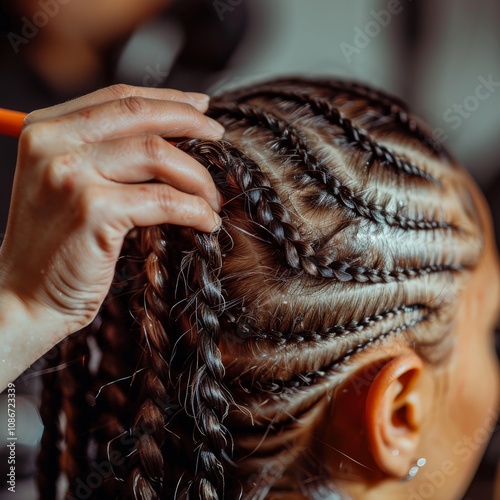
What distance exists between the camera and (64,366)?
0.72 m

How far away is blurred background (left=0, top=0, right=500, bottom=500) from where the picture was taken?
82 cm

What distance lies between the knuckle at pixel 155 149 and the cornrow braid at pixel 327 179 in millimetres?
156

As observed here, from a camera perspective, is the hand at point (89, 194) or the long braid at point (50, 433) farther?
the long braid at point (50, 433)

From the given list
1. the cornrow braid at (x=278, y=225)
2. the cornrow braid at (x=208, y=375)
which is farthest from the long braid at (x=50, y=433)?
the cornrow braid at (x=278, y=225)

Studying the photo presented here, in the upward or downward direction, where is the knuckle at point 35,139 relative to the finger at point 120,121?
downward

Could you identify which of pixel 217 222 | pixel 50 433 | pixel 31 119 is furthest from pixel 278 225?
pixel 50 433

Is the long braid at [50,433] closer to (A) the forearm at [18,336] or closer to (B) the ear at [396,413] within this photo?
(A) the forearm at [18,336]

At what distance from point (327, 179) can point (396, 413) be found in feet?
0.94

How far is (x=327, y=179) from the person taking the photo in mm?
622

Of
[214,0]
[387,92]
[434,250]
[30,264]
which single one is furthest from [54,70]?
[434,250]

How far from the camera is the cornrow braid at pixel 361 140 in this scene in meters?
0.67

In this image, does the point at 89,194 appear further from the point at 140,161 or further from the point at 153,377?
the point at 153,377

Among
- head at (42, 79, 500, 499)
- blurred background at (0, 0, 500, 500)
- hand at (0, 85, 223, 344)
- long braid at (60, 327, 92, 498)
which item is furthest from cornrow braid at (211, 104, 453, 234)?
long braid at (60, 327, 92, 498)

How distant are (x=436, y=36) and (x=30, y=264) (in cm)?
67
